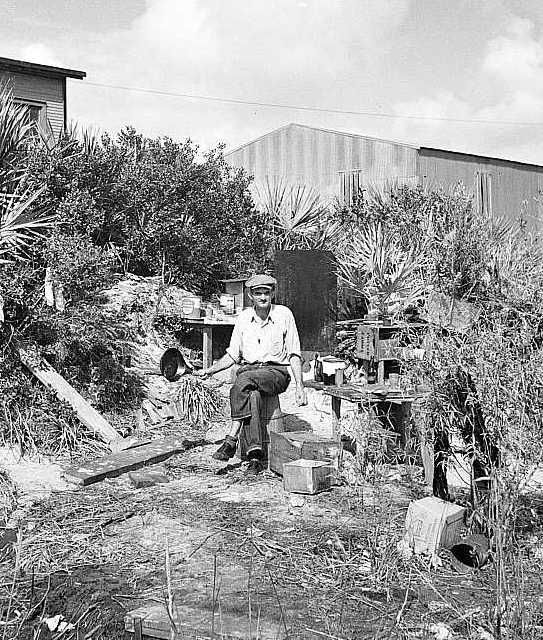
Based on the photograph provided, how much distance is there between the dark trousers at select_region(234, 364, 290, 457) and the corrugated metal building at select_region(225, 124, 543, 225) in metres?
17.3

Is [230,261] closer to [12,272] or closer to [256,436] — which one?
[12,272]

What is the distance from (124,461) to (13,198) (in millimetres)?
3398

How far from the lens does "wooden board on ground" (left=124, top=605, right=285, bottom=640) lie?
328 centimetres

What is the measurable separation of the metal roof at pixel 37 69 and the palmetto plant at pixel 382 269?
1021 cm

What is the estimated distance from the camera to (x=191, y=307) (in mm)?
10539

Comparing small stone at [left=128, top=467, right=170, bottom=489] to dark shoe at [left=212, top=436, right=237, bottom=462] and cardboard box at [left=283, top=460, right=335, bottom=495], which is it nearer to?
dark shoe at [left=212, top=436, right=237, bottom=462]

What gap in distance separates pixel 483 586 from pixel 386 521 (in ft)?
3.71

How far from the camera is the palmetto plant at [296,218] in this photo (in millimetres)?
15039

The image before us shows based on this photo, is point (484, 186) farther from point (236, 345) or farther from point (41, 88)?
point (236, 345)

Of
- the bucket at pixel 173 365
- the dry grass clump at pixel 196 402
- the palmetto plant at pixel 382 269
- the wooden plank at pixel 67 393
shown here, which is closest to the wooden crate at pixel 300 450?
the wooden plank at pixel 67 393

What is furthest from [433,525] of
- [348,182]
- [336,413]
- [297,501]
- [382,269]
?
[348,182]

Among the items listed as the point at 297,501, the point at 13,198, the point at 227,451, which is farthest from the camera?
the point at 13,198

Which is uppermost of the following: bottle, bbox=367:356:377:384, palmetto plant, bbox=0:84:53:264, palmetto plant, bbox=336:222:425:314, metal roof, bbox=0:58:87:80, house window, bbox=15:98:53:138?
metal roof, bbox=0:58:87:80

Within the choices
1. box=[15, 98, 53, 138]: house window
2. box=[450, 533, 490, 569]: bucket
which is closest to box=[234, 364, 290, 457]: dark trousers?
box=[450, 533, 490, 569]: bucket
